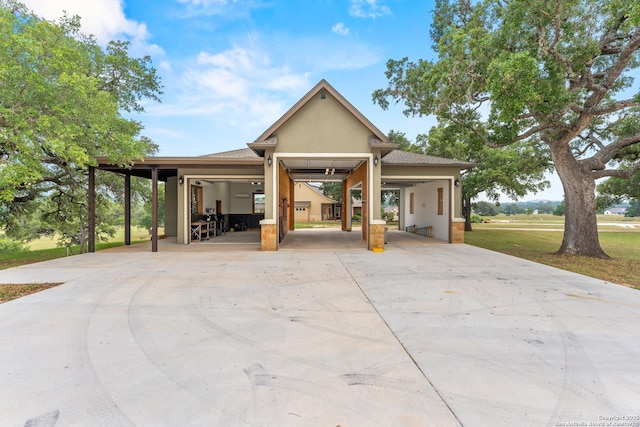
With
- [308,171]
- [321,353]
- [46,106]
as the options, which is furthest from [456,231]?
[46,106]

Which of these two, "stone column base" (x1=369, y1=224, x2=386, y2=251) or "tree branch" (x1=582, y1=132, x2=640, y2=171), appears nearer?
"tree branch" (x1=582, y1=132, x2=640, y2=171)

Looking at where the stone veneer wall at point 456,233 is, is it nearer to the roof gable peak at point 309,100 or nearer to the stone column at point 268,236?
the roof gable peak at point 309,100

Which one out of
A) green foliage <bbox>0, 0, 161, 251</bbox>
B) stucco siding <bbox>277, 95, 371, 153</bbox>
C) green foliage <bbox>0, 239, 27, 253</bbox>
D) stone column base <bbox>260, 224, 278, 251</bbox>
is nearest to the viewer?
green foliage <bbox>0, 0, 161, 251</bbox>

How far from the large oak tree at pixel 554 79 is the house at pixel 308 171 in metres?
2.65

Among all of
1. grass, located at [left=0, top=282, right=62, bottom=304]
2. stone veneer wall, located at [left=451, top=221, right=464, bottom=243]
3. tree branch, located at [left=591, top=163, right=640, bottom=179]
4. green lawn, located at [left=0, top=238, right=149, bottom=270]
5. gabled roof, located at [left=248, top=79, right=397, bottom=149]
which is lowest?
green lawn, located at [left=0, top=238, right=149, bottom=270]

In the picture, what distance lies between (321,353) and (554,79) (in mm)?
9915

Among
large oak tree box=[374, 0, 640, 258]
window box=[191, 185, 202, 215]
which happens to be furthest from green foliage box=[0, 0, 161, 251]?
large oak tree box=[374, 0, 640, 258]

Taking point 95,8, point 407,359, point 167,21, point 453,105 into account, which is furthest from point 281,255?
point 167,21

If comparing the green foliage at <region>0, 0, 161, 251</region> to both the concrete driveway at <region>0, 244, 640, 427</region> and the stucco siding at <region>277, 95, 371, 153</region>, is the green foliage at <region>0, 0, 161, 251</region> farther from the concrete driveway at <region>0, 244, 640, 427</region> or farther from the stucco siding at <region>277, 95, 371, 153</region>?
the stucco siding at <region>277, 95, 371, 153</region>

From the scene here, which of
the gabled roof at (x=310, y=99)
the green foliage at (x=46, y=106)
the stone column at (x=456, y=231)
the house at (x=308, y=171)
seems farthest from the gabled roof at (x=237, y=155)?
the stone column at (x=456, y=231)

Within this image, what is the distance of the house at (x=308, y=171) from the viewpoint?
10.6 metres

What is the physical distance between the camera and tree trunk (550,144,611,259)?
407 inches

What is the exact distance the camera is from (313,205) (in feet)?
122

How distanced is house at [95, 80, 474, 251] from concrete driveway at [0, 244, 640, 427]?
535cm
